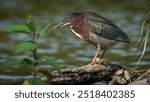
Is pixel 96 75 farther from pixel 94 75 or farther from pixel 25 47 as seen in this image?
pixel 25 47

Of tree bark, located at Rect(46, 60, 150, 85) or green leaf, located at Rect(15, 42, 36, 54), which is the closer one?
green leaf, located at Rect(15, 42, 36, 54)

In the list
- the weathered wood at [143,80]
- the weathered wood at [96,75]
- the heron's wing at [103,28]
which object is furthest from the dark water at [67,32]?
the weathered wood at [143,80]

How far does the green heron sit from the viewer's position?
4.27 meters

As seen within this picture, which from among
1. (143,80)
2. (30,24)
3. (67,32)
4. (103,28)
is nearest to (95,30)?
(103,28)

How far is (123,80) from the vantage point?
14.2 ft

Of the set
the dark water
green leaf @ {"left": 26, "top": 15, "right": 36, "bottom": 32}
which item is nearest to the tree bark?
the dark water

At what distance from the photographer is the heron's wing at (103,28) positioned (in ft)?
14.2

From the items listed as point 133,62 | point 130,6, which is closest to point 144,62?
point 133,62

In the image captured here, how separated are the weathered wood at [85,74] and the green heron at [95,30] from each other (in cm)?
13

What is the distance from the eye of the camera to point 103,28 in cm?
437

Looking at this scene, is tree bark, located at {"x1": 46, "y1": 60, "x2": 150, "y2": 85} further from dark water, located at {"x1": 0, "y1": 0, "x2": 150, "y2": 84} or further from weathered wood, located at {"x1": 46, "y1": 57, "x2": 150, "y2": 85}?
dark water, located at {"x1": 0, "y1": 0, "x2": 150, "y2": 84}

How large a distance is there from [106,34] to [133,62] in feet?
3.03

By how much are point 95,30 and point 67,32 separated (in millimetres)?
2655

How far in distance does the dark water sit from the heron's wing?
0.69m
